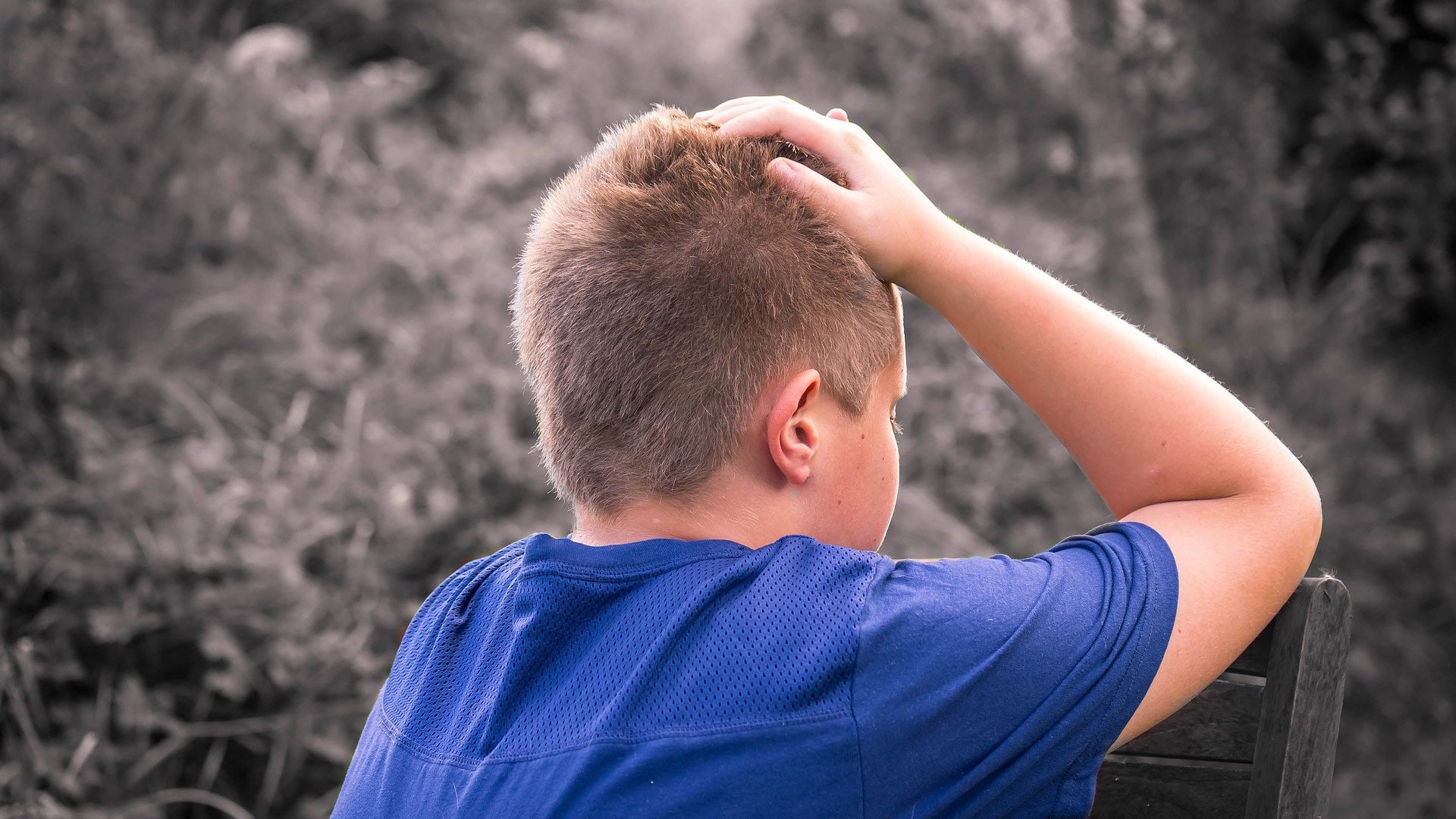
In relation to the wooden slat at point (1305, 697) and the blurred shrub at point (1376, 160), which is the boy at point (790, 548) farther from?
the blurred shrub at point (1376, 160)

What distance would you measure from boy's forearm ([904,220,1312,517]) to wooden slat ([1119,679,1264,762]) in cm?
22

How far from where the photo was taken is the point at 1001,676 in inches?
41.8

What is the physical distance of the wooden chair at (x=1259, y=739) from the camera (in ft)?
3.99

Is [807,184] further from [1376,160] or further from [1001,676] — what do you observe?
[1376,160]

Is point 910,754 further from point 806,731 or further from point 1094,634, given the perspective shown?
point 1094,634

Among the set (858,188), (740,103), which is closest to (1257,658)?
(858,188)

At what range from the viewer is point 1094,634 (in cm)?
109

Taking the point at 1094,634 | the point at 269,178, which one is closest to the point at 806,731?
the point at 1094,634

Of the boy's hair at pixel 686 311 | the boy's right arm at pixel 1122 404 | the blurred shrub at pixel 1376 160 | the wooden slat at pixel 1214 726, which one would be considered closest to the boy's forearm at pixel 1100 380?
the boy's right arm at pixel 1122 404

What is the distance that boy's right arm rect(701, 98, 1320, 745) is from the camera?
3.88 ft

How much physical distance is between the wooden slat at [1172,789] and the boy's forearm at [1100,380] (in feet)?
0.94

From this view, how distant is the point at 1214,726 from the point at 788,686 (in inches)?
22.4

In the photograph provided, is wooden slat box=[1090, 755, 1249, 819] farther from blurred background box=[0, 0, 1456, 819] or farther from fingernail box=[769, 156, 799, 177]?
blurred background box=[0, 0, 1456, 819]

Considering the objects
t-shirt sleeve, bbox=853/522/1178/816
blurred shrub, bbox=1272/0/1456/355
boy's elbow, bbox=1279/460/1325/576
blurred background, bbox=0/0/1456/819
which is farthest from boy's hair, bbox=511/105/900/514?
blurred shrub, bbox=1272/0/1456/355
